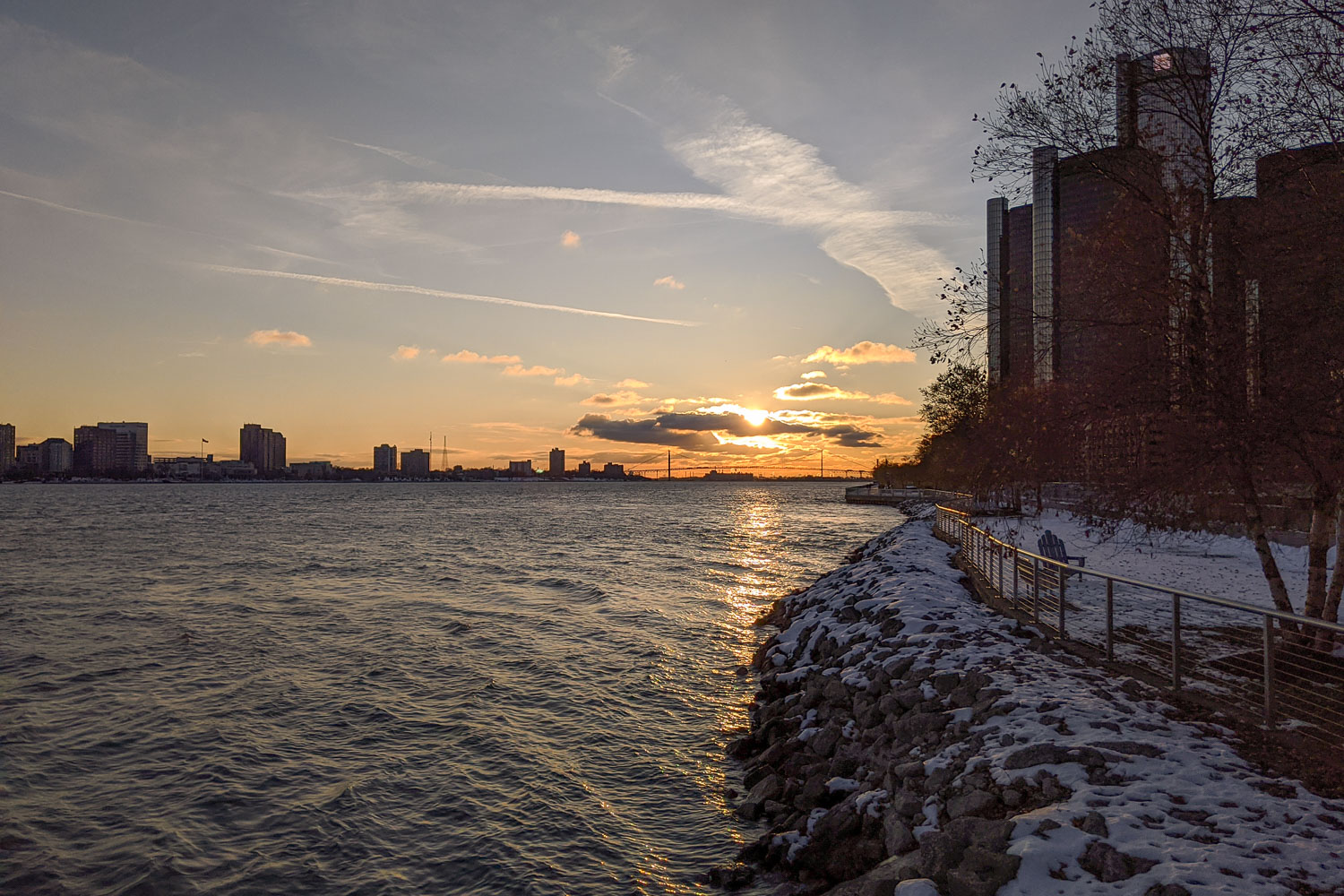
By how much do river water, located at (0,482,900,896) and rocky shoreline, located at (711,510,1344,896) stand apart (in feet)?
4.27

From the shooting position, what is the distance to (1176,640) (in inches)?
330

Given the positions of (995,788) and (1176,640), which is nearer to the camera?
(995,788)

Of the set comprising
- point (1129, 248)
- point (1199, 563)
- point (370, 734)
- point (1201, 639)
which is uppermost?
point (1129, 248)

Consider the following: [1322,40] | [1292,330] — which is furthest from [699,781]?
[1322,40]

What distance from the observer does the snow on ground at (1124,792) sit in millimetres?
4867

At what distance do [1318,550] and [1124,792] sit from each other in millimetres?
8291

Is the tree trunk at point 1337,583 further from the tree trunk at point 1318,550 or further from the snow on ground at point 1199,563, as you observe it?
the snow on ground at point 1199,563

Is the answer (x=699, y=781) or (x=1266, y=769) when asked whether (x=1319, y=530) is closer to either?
(x=1266, y=769)

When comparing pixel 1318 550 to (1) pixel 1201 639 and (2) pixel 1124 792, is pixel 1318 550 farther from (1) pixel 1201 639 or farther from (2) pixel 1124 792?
(2) pixel 1124 792

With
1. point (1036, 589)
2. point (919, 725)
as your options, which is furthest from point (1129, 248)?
point (919, 725)

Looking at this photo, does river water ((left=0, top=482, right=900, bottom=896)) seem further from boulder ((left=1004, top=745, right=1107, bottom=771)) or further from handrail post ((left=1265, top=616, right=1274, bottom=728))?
handrail post ((left=1265, top=616, right=1274, bottom=728))

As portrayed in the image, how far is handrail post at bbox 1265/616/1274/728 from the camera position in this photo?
7.22m

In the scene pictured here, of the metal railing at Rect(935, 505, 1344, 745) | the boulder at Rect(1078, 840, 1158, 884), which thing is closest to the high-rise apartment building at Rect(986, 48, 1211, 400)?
the metal railing at Rect(935, 505, 1344, 745)

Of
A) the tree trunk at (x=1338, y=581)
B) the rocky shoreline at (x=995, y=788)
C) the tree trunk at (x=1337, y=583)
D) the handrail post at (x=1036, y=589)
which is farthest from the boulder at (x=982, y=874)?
the tree trunk at (x=1337, y=583)
